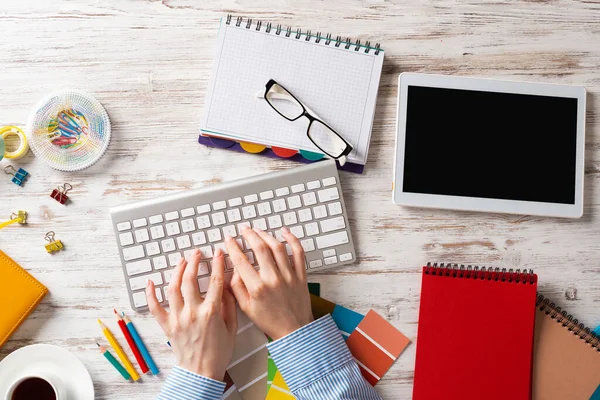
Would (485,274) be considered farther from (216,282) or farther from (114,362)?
(114,362)

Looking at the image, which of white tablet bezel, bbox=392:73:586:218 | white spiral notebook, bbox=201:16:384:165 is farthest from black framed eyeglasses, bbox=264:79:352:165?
white tablet bezel, bbox=392:73:586:218

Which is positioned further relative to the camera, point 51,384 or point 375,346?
point 375,346

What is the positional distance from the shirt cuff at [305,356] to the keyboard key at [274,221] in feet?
→ 0.63

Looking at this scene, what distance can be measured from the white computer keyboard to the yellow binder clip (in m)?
0.18

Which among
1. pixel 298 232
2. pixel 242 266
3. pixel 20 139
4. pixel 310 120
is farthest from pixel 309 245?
pixel 20 139

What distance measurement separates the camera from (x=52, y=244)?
3.70ft

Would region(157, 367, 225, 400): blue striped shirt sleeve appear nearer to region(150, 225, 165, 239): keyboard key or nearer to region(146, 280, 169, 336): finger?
region(146, 280, 169, 336): finger

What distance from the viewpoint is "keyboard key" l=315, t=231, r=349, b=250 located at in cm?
113

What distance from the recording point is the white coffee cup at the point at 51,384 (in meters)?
1.04

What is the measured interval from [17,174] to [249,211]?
449mm

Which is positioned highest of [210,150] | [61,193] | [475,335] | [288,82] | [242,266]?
[288,82]

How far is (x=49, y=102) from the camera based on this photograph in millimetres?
1128

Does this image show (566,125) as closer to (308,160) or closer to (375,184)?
(375,184)

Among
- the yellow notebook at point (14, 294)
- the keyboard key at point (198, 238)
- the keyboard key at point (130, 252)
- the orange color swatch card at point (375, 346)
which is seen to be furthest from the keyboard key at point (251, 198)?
the yellow notebook at point (14, 294)
